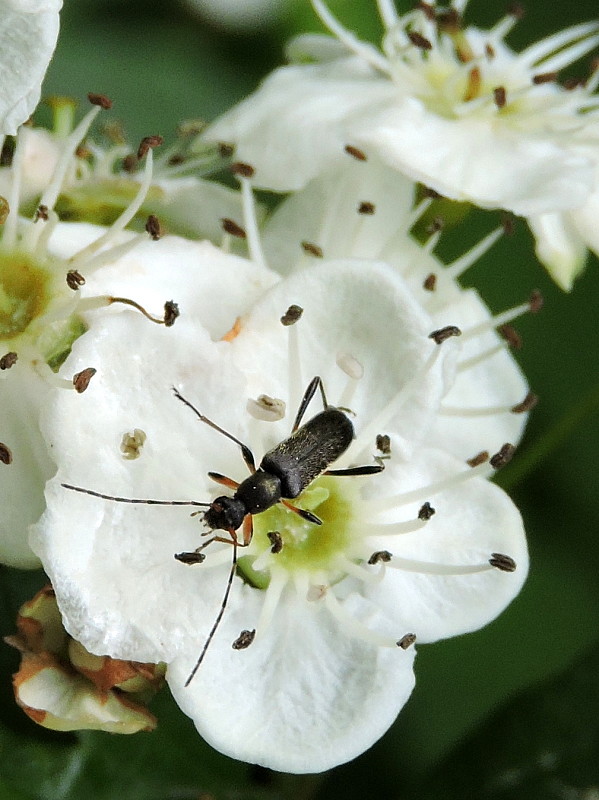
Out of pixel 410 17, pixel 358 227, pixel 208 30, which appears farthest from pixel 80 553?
pixel 208 30

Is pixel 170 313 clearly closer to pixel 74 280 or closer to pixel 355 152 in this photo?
pixel 74 280

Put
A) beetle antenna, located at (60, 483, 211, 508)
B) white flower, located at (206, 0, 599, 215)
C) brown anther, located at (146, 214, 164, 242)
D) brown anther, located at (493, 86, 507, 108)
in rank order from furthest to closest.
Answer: brown anther, located at (493, 86, 507, 108) → white flower, located at (206, 0, 599, 215) → brown anther, located at (146, 214, 164, 242) → beetle antenna, located at (60, 483, 211, 508)

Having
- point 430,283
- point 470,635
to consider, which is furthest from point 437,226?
point 470,635

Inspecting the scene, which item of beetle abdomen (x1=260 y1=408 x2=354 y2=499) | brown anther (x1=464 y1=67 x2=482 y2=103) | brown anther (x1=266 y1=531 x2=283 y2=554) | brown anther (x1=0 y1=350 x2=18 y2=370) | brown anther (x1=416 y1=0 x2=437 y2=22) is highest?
brown anther (x1=416 y1=0 x2=437 y2=22)

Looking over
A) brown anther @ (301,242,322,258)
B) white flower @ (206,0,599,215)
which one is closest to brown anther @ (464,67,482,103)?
white flower @ (206,0,599,215)

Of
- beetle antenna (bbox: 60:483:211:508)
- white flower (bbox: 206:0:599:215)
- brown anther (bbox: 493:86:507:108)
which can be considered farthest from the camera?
brown anther (bbox: 493:86:507:108)

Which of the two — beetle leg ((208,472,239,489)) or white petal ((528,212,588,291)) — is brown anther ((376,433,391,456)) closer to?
beetle leg ((208,472,239,489))
